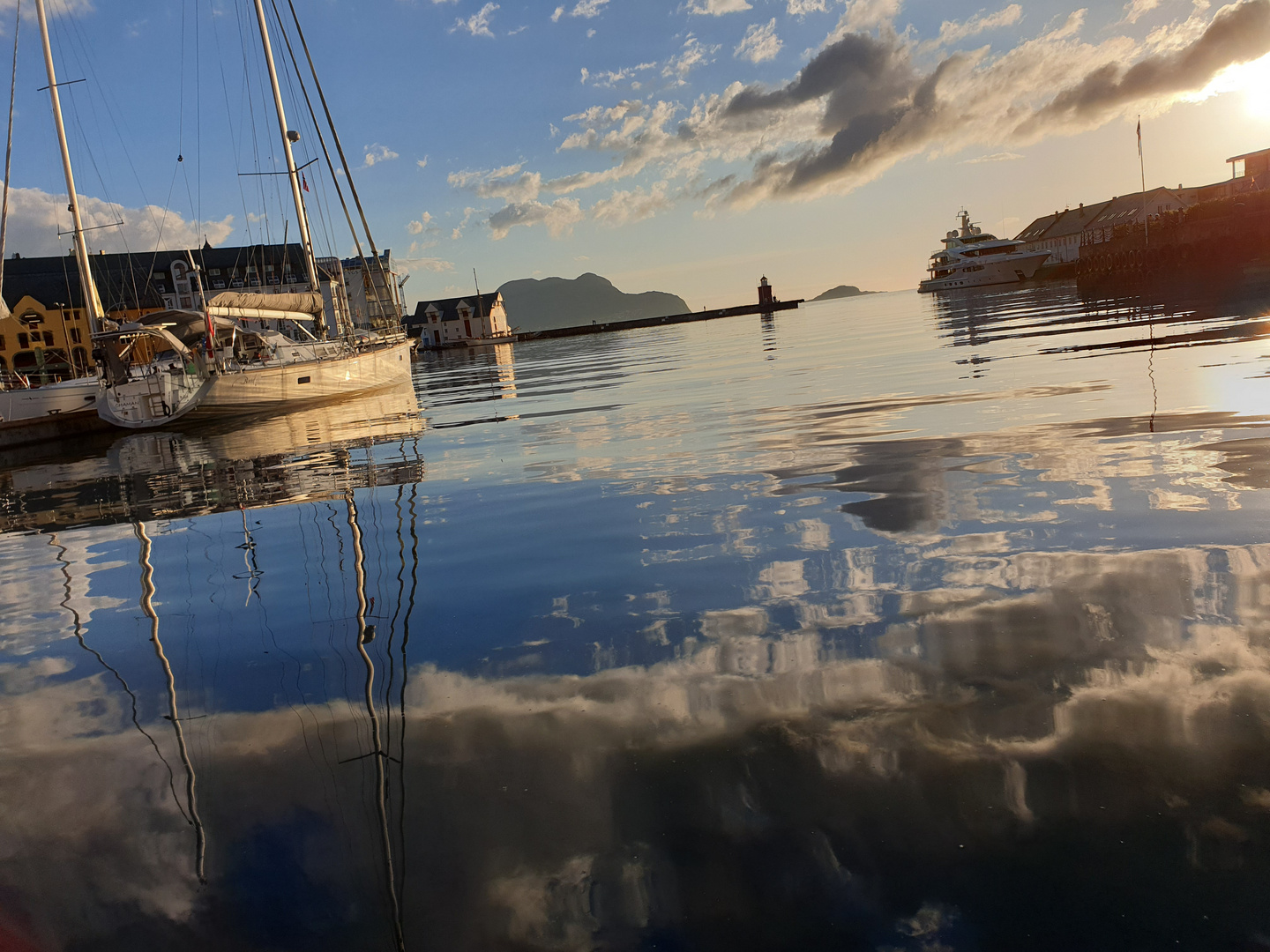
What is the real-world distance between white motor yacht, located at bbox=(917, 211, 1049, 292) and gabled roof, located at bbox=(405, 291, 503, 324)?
65.5 metres

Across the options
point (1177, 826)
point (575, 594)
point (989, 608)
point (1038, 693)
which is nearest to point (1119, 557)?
point (989, 608)

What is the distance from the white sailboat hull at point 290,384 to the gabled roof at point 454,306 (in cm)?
10246

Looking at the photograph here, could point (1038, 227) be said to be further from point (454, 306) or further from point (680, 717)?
point (680, 717)

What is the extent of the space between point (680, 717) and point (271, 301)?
2767 centimetres

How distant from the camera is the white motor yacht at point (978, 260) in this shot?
112 m

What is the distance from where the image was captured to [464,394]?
93.0ft

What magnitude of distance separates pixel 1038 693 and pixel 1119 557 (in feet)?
6.52

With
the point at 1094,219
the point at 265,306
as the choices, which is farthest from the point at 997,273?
the point at 265,306

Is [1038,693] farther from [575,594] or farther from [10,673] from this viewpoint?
[10,673]

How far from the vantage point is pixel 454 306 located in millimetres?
132500

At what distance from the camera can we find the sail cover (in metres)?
25.7

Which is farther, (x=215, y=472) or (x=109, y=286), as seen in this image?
(x=109, y=286)

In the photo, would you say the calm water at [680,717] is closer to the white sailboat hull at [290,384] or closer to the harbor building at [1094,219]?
the white sailboat hull at [290,384]

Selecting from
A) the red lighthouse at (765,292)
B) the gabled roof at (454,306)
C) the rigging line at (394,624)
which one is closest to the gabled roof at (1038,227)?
the red lighthouse at (765,292)
